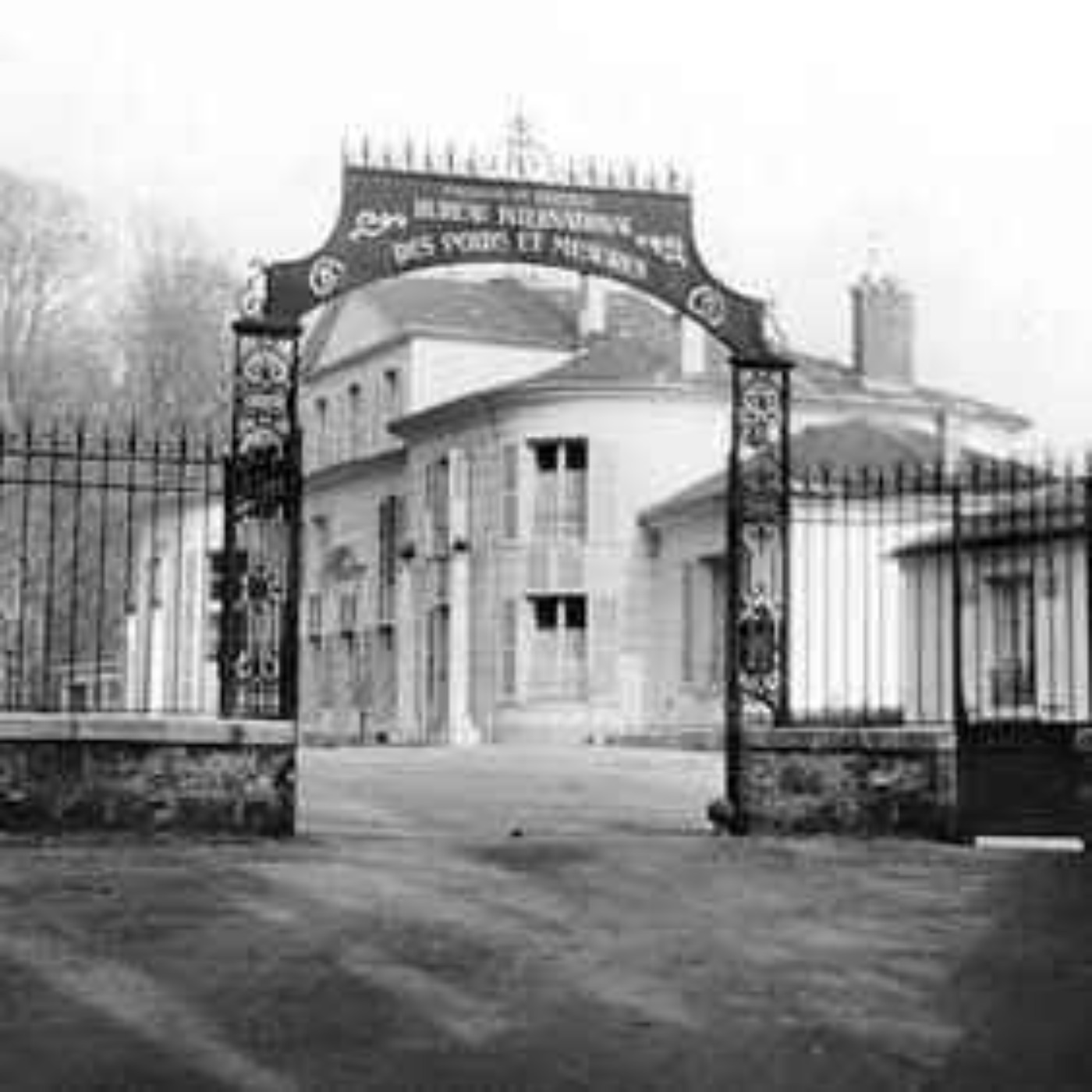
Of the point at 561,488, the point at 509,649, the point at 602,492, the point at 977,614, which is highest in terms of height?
the point at 561,488

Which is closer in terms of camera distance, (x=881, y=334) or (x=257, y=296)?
(x=257, y=296)

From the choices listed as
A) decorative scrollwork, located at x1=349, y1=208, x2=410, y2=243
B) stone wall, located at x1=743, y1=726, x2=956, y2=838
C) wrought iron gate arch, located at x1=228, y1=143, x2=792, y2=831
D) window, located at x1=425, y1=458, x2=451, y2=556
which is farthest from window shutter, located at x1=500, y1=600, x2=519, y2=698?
decorative scrollwork, located at x1=349, y1=208, x2=410, y2=243

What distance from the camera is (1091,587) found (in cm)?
1259

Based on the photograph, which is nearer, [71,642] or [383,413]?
[71,642]

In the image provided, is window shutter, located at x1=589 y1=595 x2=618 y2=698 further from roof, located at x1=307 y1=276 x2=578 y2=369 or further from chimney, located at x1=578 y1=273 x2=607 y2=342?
roof, located at x1=307 y1=276 x2=578 y2=369

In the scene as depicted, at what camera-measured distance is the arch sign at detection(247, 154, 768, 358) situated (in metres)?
12.9

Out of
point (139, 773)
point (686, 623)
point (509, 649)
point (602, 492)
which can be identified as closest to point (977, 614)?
point (686, 623)

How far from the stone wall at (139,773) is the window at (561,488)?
2194 cm

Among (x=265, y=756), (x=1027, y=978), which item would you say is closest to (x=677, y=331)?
(x=265, y=756)

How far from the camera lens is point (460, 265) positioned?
13.4m

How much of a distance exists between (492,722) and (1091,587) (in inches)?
867

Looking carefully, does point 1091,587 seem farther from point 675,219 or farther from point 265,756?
point 265,756

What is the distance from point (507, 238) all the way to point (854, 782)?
424 cm

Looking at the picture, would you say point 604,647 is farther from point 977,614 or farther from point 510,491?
point 977,614
